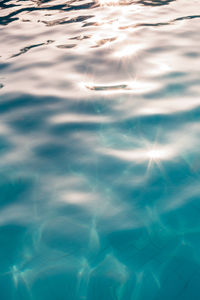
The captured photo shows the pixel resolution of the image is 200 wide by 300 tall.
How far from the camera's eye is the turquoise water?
173cm

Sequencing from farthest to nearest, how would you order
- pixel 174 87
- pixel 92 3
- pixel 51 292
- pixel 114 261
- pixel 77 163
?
pixel 92 3, pixel 174 87, pixel 77 163, pixel 114 261, pixel 51 292

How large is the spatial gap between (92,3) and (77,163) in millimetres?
4803

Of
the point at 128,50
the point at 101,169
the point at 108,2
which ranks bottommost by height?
the point at 101,169

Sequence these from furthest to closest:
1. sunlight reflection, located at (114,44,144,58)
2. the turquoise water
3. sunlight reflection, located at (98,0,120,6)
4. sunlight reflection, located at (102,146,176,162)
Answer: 1. sunlight reflection, located at (98,0,120,6)
2. sunlight reflection, located at (114,44,144,58)
3. sunlight reflection, located at (102,146,176,162)
4. the turquoise water

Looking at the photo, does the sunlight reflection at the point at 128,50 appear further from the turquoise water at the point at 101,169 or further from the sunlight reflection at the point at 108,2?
the sunlight reflection at the point at 108,2

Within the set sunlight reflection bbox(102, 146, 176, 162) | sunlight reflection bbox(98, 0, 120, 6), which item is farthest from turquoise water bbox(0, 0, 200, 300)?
sunlight reflection bbox(98, 0, 120, 6)

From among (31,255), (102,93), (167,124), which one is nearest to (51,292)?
(31,255)

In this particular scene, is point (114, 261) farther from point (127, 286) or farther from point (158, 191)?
point (158, 191)

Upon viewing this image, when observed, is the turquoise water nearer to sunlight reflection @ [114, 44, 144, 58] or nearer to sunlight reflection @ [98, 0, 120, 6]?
sunlight reflection @ [114, 44, 144, 58]

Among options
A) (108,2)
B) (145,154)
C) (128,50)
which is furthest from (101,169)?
(108,2)

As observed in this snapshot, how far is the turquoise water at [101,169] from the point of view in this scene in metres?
1.73

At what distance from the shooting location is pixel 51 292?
166 centimetres

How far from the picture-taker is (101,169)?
7.80ft

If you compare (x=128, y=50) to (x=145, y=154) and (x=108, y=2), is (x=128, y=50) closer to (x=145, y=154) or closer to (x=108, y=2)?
(x=145, y=154)
